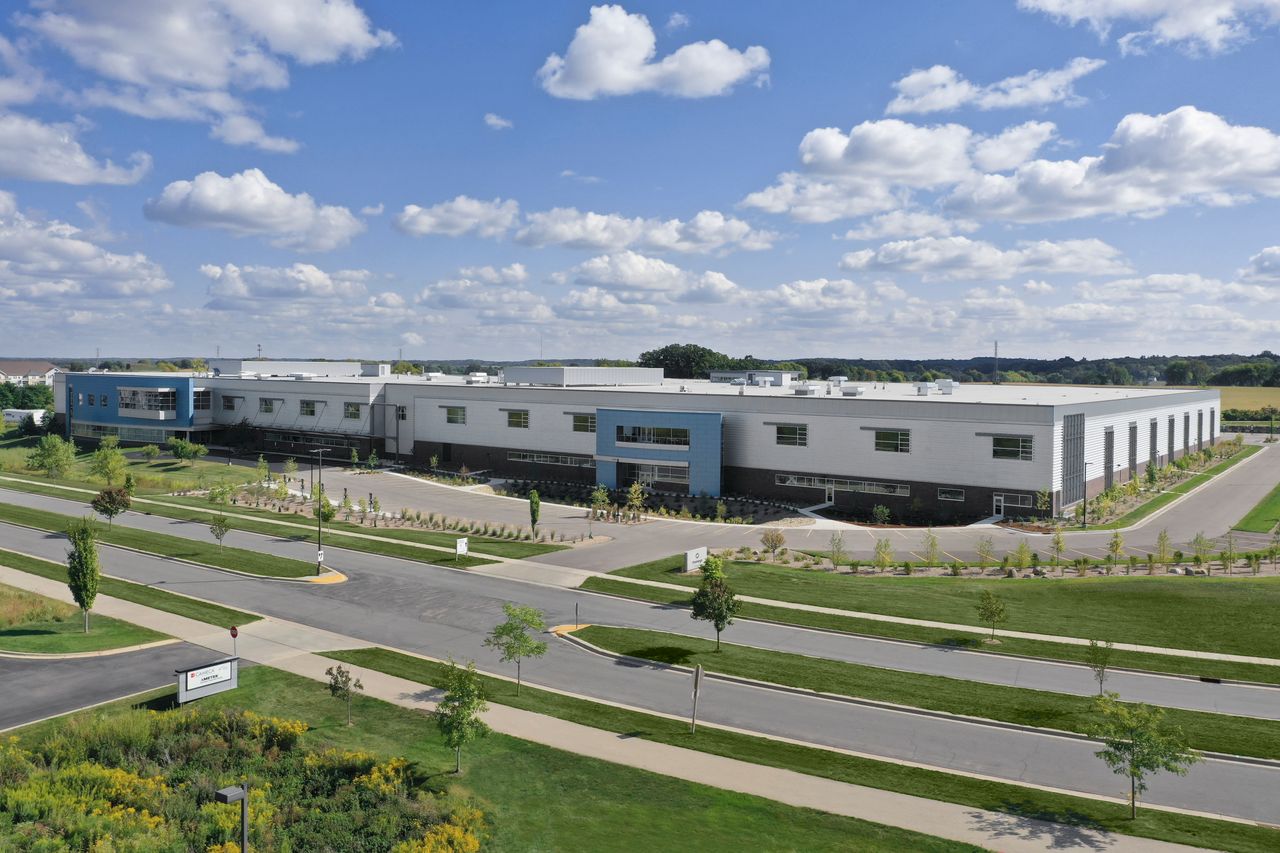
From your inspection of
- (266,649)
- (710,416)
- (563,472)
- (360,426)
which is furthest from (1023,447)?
(360,426)

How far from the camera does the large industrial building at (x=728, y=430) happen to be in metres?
56.8

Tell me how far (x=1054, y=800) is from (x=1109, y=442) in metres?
53.0

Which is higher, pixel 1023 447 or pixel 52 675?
pixel 1023 447

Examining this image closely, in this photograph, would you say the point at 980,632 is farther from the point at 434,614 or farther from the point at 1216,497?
the point at 1216,497

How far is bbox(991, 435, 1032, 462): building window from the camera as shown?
55000 mm

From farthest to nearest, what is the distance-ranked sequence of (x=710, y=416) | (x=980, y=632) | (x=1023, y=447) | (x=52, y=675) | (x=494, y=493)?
(x=494, y=493) → (x=710, y=416) → (x=1023, y=447) → (x=980, y=632) → (x=52, y=675)

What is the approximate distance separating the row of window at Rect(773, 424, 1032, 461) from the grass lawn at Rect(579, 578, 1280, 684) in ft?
87.2

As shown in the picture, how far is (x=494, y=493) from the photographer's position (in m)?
69.9

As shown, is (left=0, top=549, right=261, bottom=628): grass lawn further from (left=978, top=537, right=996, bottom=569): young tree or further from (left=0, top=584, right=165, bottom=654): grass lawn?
(left=978, top=537, right=996, bottom=569): young tree

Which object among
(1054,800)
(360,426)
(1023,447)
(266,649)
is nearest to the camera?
(1054,800)

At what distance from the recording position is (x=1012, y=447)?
2185 inches

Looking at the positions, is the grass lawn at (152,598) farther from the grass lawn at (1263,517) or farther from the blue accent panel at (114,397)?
the blue accent panel at (114,397)

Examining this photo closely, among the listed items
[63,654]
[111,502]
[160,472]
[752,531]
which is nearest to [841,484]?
[752,531]

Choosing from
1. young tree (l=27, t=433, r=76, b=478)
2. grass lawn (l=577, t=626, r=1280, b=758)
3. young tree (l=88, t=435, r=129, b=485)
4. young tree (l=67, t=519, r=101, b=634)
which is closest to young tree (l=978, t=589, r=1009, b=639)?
grass lawn (l=577, t=626, r=1280, b=758)
